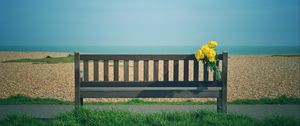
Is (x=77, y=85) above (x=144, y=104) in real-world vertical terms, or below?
above

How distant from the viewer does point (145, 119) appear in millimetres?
5430

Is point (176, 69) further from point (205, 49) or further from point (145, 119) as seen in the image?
point (145, 119)

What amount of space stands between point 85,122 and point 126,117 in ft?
1.78

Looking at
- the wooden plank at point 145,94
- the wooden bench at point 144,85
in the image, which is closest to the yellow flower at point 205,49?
the wooden bench at point 144,85

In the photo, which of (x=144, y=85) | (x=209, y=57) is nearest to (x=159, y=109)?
(x=144, y=85)

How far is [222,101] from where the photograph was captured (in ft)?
19.1

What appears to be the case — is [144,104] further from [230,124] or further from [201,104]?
[230,124]

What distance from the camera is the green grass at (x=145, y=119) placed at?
5227 mm

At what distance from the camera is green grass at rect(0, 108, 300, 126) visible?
5.23 m

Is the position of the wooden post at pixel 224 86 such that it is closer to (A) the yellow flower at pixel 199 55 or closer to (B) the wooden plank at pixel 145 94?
(B) the wooden plank at pixel 145 94

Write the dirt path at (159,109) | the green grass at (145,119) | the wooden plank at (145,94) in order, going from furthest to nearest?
the dirt path at (159,109), the wooden plank at (145,94), the green grass at (145,119)

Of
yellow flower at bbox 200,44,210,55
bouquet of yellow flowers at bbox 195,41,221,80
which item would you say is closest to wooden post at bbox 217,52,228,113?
bouquet of yellow flowers at bbox 195,41,221,80

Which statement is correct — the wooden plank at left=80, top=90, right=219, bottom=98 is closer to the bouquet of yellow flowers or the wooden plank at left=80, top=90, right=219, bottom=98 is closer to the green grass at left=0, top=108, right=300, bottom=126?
the green grass at left=0, top=108, right=300, bottom=126

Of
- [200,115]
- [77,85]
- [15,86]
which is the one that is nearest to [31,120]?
[77,85]
